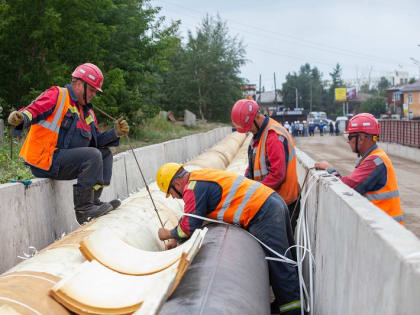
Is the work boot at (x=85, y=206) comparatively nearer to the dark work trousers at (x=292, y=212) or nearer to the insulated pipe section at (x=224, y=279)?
the insulated pipe section at (x=224, y=279)

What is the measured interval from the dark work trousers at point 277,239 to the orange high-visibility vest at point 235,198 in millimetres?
72

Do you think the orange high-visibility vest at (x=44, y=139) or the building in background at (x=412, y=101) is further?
the building in background at (x=412, y=101)

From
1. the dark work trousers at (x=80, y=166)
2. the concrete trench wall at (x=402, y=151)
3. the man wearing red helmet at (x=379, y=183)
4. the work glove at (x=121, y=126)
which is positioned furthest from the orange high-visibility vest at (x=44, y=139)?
the concrete trench wall at (x=402, y=151)

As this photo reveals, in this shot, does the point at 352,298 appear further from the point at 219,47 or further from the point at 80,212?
the point at 219,47

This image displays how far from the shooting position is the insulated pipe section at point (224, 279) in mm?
2906

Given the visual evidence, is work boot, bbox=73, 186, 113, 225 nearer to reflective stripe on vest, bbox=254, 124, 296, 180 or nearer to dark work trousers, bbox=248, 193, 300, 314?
dark work trousers, bbox=248, 193, 300, 314

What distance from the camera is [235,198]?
4695 mm

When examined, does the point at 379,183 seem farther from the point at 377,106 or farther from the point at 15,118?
the point at 377,106

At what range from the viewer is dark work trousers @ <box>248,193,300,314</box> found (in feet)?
15.4

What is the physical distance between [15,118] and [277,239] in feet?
9.42

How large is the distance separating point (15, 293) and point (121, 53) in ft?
51.2

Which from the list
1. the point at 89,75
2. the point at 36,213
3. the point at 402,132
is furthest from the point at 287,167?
the point at 402,132

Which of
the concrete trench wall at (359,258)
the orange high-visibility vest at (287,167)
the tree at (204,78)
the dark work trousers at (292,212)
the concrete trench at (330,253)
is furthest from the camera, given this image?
the tree at (204,78)

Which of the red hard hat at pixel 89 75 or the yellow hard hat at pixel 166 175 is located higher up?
the red hard hat at pixel 89 75
